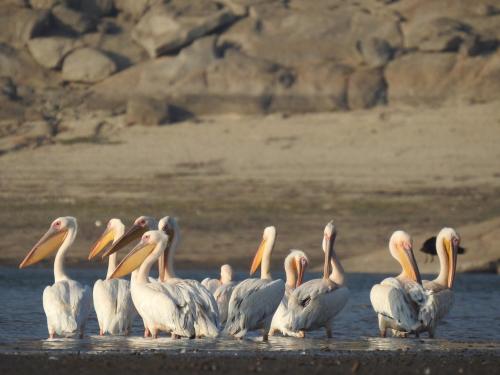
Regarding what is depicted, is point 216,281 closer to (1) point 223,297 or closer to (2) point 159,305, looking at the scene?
(1) point 223,297

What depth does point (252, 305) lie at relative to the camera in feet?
38.3

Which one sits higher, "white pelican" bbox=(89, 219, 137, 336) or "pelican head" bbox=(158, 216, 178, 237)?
"pelican head" bbox=(158, 216, 178, 237)

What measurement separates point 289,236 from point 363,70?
22.2 ft

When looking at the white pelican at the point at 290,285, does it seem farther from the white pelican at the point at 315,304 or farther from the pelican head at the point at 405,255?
the pelican head at the point at 405,255

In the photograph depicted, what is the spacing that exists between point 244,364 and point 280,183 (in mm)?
13297

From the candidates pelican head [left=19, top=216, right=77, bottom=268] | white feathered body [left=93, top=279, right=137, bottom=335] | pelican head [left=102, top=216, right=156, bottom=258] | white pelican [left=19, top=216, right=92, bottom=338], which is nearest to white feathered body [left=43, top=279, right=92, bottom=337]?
white pelican [left=19, top=216, right=92, bottom=338]

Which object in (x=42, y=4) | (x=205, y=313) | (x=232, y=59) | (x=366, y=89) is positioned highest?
(x=42, y=4)

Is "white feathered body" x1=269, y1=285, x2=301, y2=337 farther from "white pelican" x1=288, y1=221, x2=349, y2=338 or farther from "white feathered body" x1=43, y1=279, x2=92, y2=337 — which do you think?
"white feathered body" x1=43, y1=279, x2=92, y2=337

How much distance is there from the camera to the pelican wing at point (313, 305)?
39.9 ft

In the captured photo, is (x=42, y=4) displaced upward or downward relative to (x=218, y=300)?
upward

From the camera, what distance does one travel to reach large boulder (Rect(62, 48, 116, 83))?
1051 inches

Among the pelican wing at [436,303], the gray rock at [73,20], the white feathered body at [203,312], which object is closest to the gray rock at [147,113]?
the gray rock at [73,20]

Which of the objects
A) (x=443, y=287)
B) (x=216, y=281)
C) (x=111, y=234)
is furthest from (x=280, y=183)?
(x=443, y=287)

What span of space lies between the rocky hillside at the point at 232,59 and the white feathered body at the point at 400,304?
12.8 m
